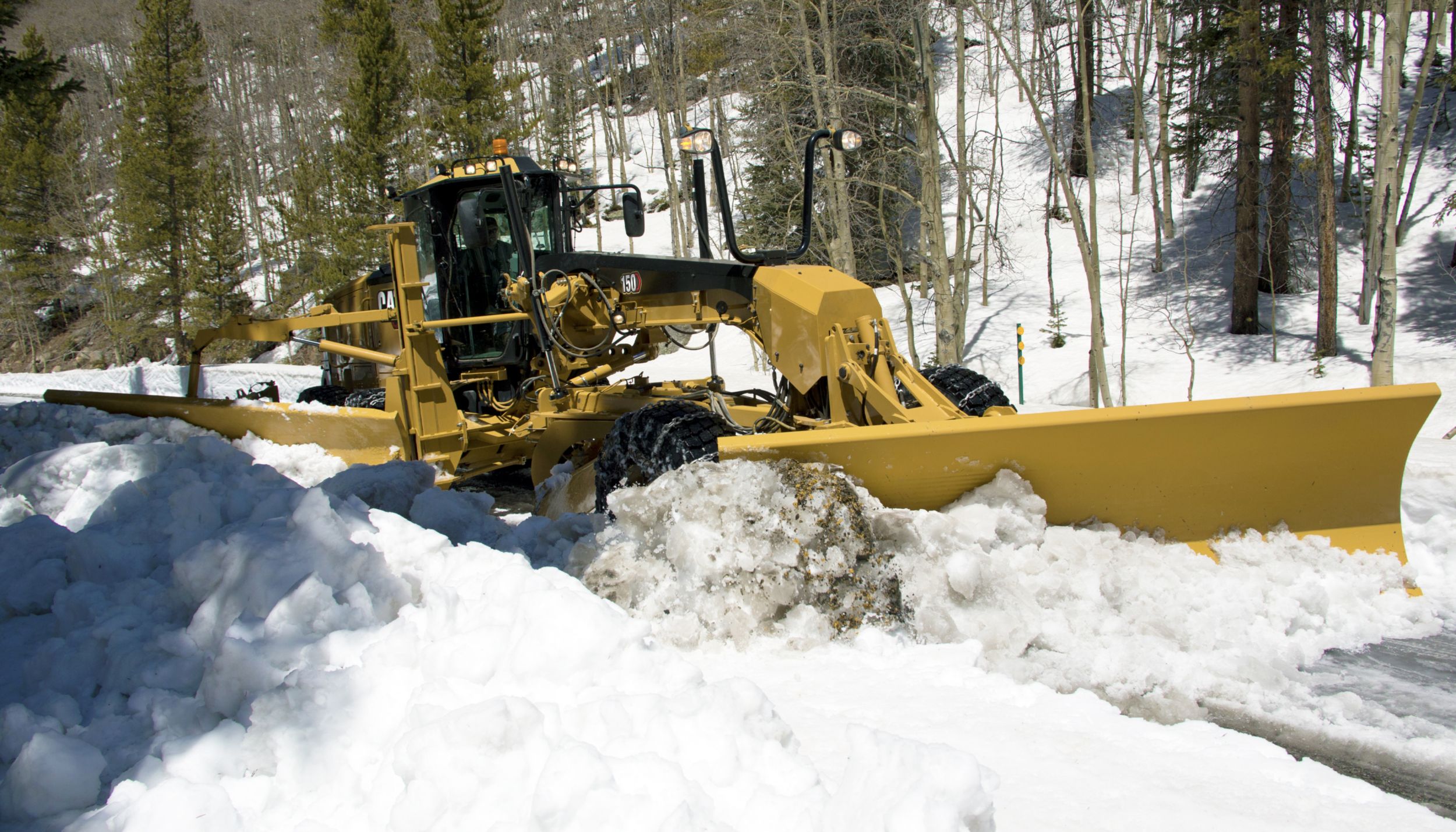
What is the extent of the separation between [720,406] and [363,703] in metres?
2.95

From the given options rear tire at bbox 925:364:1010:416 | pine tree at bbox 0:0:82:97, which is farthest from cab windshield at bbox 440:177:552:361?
pine tree at bbox 0:0:82:97

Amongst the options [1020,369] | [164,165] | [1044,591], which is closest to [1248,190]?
[1020,369]

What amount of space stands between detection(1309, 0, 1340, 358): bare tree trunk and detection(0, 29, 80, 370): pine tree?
47.1 metres

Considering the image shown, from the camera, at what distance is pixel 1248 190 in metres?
16.8

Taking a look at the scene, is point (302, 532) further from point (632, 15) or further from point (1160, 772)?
point (632, 15)

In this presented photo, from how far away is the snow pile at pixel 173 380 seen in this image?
20.8m

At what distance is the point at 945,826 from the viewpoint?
6.72ft

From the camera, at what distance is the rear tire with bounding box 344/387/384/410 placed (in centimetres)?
929

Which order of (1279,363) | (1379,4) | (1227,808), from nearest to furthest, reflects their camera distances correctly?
1. (1227,808)
2. (1379,4)
3. (1279,363)

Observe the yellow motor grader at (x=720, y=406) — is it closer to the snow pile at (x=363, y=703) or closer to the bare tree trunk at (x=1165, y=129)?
the snow pile at (x=363, y=703)

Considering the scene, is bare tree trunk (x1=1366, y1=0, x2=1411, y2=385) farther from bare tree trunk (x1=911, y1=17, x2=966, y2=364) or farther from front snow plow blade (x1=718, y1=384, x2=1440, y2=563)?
front snow plow blade (x1=718, y1=384, x2=1440, y2=563)

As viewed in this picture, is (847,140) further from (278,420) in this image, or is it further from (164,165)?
(164,165)

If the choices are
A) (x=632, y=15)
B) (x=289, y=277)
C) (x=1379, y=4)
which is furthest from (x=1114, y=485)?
(x=289, y=277)

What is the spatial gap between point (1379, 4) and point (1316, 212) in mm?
5653
